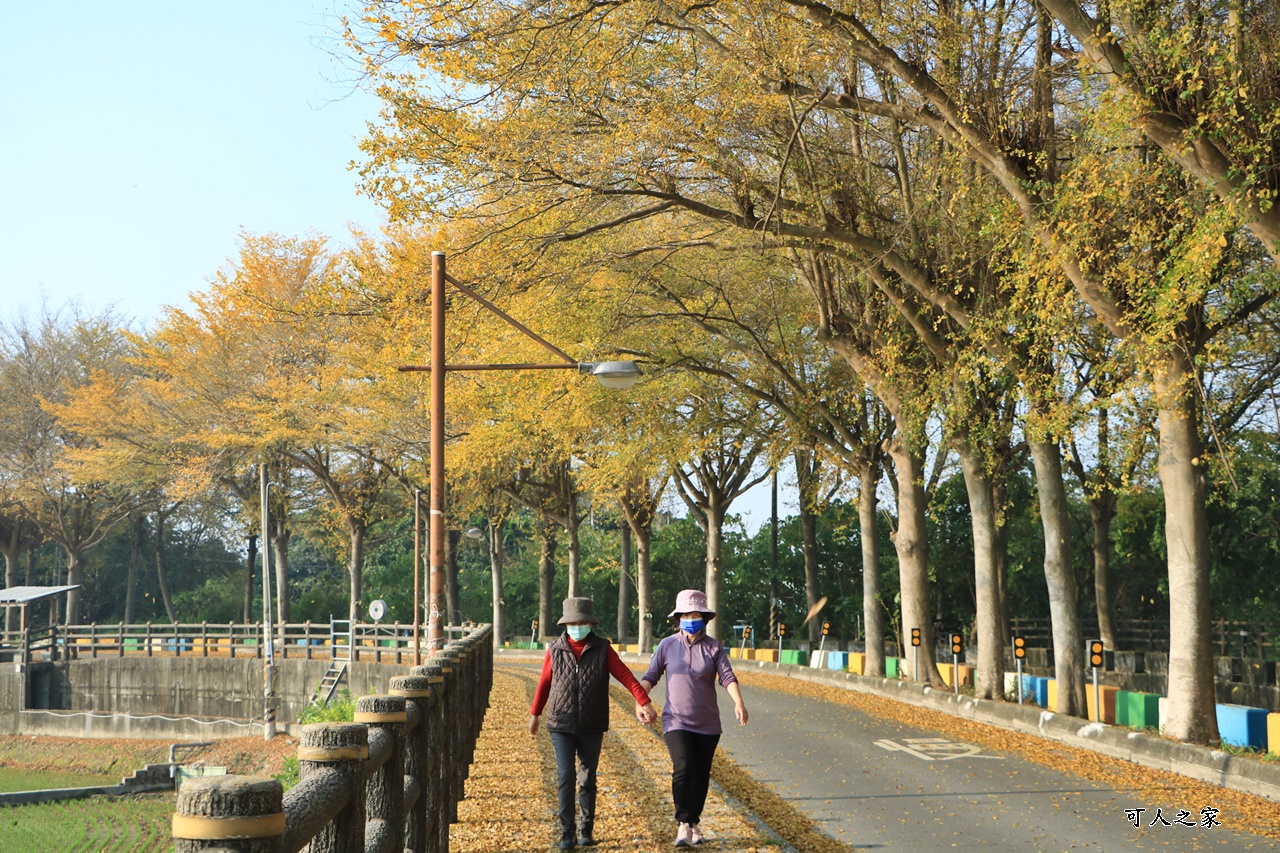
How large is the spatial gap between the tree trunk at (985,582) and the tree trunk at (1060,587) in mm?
2215

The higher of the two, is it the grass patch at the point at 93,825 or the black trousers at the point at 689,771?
the black trousers at the point at 689,771

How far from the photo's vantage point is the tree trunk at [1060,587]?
19094 mm

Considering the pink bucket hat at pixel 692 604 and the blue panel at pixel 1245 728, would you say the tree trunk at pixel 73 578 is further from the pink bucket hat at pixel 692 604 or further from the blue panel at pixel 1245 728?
the pink bucket hat at pixel 692 604

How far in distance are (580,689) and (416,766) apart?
2.55 meters

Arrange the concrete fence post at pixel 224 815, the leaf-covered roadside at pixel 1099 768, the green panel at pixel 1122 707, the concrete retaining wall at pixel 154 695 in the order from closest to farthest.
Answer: the concrete fence post at pixel 224 815, the leaf-covered roadside at pixel 1099 768, the green panel at pixel 1122 707, the concrete retaining wall at pixel 154 695

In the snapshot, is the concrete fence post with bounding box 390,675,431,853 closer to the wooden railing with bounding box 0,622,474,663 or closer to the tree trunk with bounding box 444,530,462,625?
the wooden railing with bounding box 0,622,474,663

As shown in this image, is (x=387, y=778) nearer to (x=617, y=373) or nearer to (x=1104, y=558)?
(x=617, y=373)

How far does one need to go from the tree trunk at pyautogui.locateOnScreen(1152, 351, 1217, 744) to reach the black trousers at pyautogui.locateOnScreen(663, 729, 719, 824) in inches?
336

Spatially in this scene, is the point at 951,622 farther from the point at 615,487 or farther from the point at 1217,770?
the point at 1217,770

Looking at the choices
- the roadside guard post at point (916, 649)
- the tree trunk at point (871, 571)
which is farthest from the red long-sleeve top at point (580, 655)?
the tree trunk at point (871, 571)

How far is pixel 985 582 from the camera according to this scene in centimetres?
2245

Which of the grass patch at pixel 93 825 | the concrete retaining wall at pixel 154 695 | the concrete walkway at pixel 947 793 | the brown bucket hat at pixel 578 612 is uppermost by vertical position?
the brown bucket hat at pixel 578 612

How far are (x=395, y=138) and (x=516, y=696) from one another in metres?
11.7

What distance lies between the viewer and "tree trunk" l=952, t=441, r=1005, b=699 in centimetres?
2197
